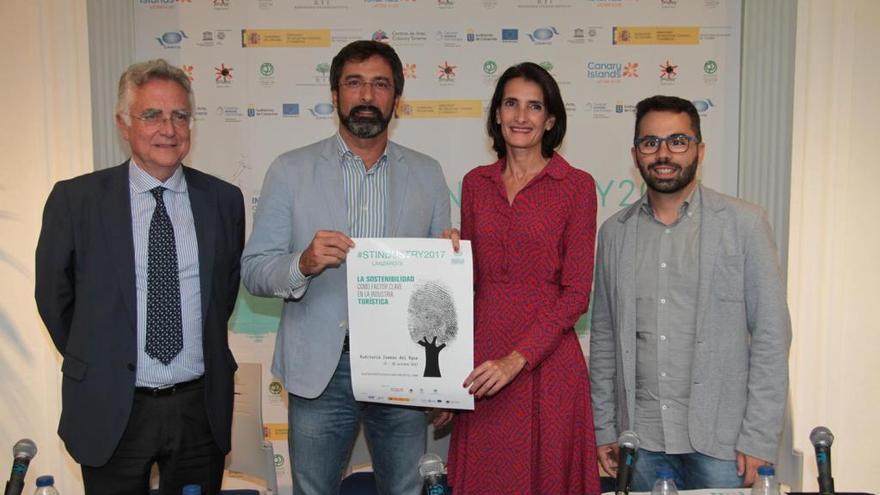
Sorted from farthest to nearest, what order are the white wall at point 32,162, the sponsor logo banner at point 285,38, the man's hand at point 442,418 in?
the sponsor logo banner at point 285,38 → the white wall at point 32,162 → the man's hand at point 442,418

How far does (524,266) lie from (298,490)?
46.4 inches

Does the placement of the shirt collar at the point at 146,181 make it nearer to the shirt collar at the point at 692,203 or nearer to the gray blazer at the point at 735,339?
the gray blazer at the point at 735,339

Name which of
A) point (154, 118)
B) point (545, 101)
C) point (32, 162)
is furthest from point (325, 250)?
point (32, 162)

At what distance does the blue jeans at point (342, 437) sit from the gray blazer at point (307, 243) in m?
0.09

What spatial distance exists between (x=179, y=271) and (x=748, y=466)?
2.04m

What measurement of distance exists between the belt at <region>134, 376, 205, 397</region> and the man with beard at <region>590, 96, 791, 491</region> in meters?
1.50

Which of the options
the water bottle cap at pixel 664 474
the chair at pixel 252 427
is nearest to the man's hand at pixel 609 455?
the water bottle cap at pixel 664 474

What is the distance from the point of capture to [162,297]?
2.60m

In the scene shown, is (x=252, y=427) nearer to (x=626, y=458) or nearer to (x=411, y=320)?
(x=411, y=320)

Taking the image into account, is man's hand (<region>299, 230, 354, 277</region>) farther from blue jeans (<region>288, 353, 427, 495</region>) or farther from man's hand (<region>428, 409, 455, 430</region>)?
man's hand (<region>428, 409, 455, 430</region>)

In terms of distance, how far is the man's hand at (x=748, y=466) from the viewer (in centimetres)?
247

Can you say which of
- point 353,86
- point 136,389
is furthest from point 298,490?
point 353,86

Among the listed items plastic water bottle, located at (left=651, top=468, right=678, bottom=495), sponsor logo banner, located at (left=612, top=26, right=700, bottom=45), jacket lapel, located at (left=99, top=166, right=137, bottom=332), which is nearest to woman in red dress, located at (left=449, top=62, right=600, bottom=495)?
plastic water bottle, located at (left=651, top=468, right=678, bottom=495)

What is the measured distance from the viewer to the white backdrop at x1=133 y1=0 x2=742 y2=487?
463 cm
